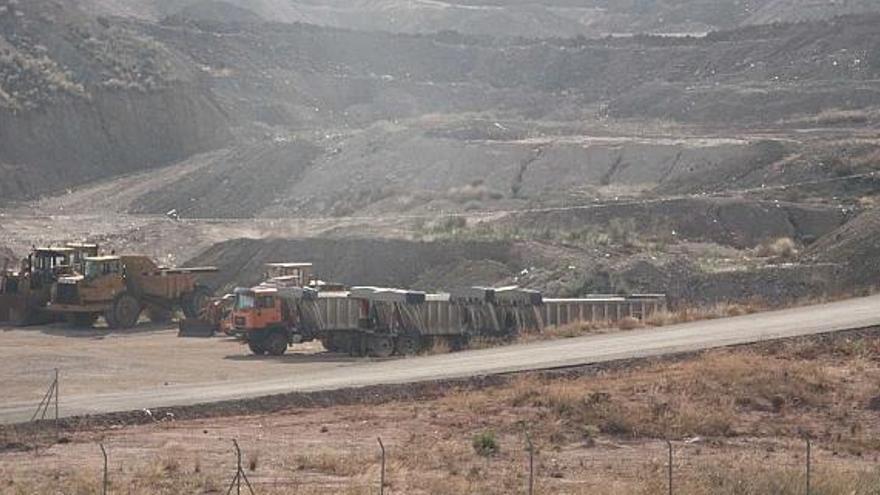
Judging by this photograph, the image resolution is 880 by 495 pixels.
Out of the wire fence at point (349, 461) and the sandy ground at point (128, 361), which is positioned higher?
the sandy ground at point (128, 361)

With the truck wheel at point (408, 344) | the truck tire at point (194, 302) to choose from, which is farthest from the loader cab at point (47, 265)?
the truck wheel at point (408, 344)

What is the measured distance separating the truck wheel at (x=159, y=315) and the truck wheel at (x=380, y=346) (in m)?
15.3

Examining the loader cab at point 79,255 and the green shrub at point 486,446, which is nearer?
the green shrub at point 486,446

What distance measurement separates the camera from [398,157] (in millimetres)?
82688

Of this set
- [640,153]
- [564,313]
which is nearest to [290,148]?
[640,153]

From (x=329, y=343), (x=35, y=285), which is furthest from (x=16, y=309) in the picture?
(x=329, y=343)

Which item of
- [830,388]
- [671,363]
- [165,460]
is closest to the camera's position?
[165,460]

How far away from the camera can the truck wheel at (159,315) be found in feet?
184

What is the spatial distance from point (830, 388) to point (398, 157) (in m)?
52.7

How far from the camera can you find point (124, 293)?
2141 inches

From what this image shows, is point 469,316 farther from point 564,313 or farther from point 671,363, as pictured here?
point 671,363

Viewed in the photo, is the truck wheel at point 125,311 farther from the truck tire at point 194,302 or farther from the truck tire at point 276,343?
the truck tire at point 276,343

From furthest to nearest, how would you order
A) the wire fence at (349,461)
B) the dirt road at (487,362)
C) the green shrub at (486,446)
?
the dirt road at (487,362)
the green shrub at (486,446)
the wire fence at (349,461)

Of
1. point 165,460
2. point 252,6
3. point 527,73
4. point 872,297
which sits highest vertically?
point 252,6
